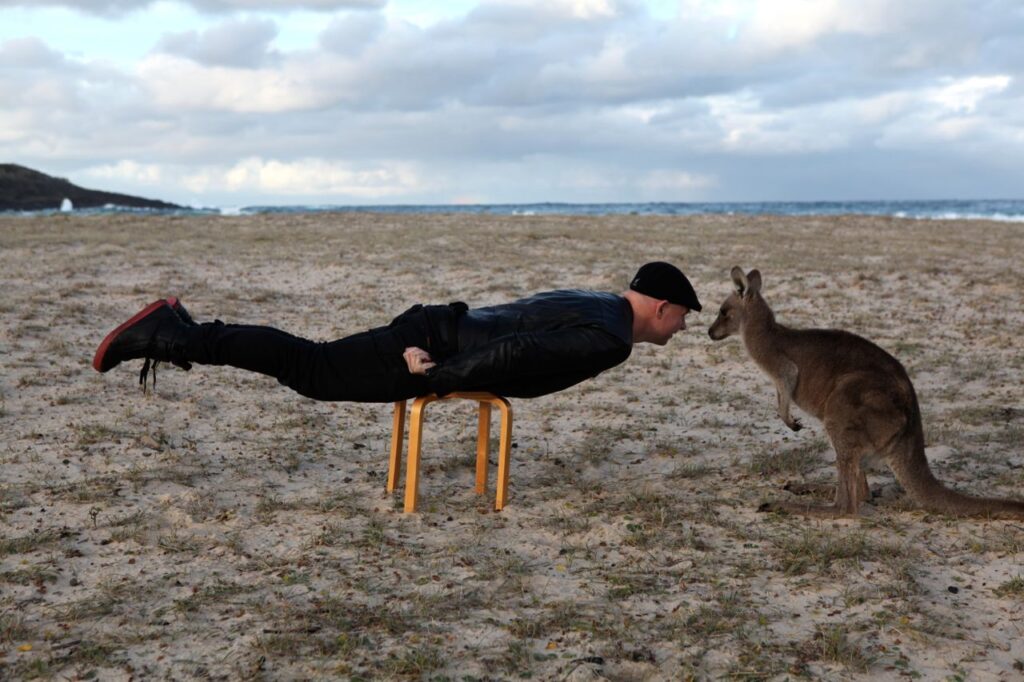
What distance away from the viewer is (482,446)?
454 cm

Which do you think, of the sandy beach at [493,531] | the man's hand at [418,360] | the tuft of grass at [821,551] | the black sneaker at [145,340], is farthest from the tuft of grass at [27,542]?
the tuft of grass at [821,551]

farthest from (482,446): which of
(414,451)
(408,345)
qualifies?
(408,345)

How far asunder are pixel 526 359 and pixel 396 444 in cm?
86

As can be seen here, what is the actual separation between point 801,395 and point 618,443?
1.33 m

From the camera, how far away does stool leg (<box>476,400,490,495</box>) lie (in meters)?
4.49

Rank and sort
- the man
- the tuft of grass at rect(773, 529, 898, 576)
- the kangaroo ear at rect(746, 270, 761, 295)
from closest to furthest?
1. the tuft of grass at rect(773, 529, 898, 576)
2. the man
3. the kangaroo ear at rect(746, 270, 761, 295)

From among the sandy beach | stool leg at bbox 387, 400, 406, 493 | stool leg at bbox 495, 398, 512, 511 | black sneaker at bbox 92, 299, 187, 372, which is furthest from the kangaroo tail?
black sneaker at bbox 92, 299, 187, 372

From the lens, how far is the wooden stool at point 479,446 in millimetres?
4113

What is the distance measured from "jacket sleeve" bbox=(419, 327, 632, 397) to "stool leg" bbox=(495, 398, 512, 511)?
150 millimetres

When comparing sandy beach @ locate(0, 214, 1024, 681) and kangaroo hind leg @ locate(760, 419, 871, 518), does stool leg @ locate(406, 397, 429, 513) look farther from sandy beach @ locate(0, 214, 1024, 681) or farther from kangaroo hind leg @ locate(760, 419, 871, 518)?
kangaroo hind leg @ locate(760, 419, 871, 518)

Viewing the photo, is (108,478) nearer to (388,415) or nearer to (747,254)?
(388,415)

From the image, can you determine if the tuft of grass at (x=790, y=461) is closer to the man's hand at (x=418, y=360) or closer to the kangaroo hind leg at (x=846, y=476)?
the kangaroo hind leg at (x=846, y=476)

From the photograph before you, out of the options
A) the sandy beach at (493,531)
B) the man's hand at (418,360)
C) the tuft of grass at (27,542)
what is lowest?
the tuft of grass at (27,542)

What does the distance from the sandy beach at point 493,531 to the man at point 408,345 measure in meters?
0.57
